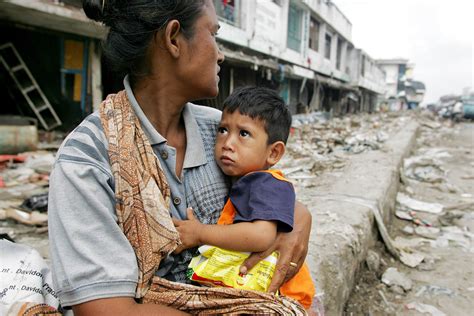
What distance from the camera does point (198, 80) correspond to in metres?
1.30

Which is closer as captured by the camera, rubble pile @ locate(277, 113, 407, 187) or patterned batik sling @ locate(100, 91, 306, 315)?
patterned batik sling @ locate(100, 91, 306, 315)

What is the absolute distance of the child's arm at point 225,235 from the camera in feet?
3.91

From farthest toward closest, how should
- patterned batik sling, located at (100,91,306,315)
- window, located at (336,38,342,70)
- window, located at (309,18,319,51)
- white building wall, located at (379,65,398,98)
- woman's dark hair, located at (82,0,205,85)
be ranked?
white building wall, located at (379,65,398,98) < window, located at (336,38,342,70) < window, located at (309,18,319,51) < woman's dark hair, located at (82,0,205,85) < patterned batik sling, located at (100,91,306,315)

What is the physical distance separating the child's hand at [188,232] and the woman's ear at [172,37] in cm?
55

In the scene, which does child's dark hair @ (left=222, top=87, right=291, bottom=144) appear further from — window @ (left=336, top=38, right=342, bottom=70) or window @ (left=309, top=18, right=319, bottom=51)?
window @ (left=336, top=38, right=342, bottom=70)

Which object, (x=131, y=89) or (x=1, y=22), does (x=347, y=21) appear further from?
(x=131, y=89)

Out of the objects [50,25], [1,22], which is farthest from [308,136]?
[1,22]

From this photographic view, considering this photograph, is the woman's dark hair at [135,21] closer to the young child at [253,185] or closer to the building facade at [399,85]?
the young child at [253,185]

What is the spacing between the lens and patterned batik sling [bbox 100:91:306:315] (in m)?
1.01

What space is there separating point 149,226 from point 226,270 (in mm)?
331

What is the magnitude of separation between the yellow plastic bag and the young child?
4cm

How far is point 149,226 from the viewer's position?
1.03 metres

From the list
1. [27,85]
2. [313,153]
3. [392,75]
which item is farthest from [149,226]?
[392,75]

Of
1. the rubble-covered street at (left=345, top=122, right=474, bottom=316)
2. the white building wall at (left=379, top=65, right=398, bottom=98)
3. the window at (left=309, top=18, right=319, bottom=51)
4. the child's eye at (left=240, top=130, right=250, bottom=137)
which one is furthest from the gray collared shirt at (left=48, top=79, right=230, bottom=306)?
the white building wall at (left=379, top=65, right=398, bottom=98)
